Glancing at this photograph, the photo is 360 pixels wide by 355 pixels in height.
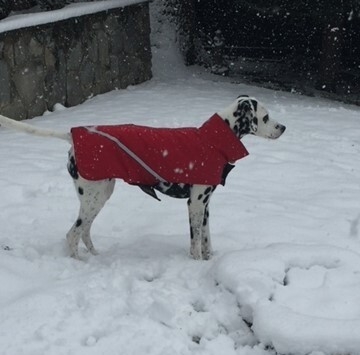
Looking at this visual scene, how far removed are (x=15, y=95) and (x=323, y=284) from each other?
5.32 m

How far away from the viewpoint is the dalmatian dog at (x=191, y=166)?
12.8 feet

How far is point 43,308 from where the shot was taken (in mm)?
3373

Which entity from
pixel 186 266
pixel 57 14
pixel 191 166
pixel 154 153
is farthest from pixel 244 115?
pixel 57 14

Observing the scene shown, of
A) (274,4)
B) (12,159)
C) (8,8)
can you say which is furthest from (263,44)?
(12,159)

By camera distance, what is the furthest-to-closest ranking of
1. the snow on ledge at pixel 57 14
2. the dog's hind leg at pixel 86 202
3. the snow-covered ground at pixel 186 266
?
the snow on ledge at pixel 57 14 < the dog's hind leg at pixel 86 202 < the snow-covered ground at pixel 186 266

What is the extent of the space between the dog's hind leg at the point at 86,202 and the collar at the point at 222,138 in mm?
712

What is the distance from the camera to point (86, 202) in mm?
4016

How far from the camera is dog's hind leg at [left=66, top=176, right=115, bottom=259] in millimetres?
3957

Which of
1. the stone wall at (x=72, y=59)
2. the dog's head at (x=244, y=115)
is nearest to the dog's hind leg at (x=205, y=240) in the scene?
the dog's head at (x=244, y=115)

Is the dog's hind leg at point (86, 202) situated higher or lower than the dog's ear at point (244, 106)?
lower

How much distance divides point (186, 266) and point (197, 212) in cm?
36

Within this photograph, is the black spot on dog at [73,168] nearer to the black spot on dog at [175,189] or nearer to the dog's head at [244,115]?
the black spot on dog at [175,189]

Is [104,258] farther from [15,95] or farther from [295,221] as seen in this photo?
[15,95]

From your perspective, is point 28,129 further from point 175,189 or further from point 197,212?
point 197,212
